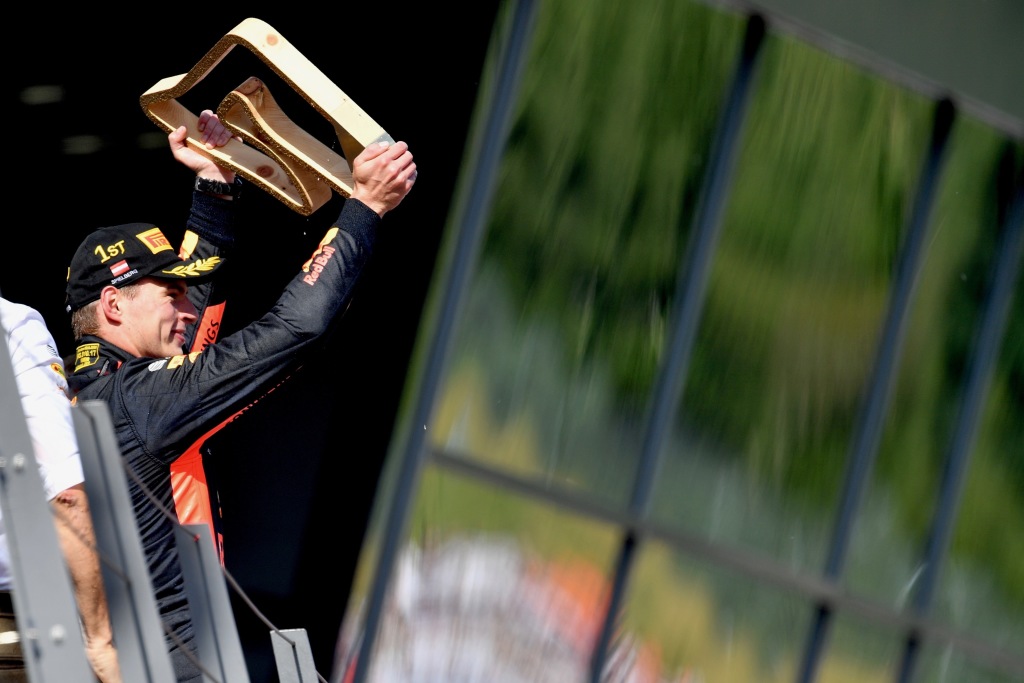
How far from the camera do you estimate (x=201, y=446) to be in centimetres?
349

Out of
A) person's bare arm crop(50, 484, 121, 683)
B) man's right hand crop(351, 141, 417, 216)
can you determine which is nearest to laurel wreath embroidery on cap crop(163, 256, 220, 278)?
man's right hand crop(351, 141, 417, 216)

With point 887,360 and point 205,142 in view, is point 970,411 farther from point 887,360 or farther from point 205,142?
point 205,142

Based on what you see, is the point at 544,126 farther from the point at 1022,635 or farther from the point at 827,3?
the point at 1022,635

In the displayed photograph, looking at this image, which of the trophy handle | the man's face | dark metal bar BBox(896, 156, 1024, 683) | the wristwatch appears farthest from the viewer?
dark metal bar BBox(896, 156, 1024, 683)

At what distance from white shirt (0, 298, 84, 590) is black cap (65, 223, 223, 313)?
0.48m

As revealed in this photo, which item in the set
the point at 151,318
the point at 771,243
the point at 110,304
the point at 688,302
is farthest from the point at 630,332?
the point at 110,304

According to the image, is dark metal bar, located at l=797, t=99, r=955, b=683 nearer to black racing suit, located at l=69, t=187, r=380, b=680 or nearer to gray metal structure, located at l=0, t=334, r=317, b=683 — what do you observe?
black racing suit, located at l=69, t=187, r=380, b=680

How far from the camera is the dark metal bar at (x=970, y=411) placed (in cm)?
480

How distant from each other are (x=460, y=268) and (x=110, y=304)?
1.13 meters

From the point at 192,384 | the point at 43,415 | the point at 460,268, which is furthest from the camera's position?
the point at 460,268

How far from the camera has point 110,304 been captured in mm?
3451

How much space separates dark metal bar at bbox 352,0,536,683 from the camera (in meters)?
4.02

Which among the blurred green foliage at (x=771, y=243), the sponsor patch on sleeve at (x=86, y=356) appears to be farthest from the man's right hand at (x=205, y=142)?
the blurred green foliage at (x=771, y=243)

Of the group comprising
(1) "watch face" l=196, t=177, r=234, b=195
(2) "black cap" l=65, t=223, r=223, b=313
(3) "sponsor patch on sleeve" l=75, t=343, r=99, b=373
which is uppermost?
(1) "watch face" l=196, t=177, r=234, b=195
